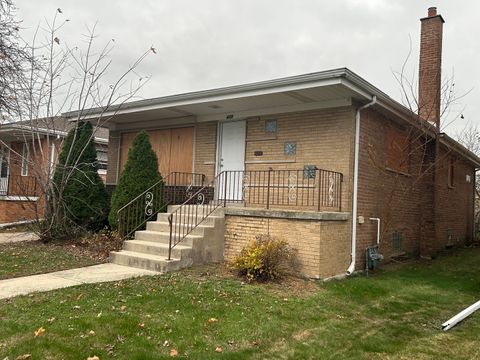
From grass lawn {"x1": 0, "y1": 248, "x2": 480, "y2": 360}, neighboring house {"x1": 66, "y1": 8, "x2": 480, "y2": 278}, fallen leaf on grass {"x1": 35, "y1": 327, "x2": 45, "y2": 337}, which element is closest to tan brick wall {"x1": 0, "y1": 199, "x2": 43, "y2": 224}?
neighboring house {"x1": 66, "y1": 8, "x2": 480, "y2": 278}

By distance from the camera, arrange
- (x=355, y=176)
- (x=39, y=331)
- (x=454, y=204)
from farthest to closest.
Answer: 1. (x=454, y=204)
2. (x=355, y=176)
3. (x=39, y=331)

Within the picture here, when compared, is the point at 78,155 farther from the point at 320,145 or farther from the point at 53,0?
the point at 320,145

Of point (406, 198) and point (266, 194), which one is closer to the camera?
point (266, 194)

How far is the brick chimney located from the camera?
1155 centimetres

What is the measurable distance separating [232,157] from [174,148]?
6.67ft

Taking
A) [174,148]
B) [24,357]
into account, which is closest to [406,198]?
[174,148]

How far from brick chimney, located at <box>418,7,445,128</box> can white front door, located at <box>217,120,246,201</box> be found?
499 cm

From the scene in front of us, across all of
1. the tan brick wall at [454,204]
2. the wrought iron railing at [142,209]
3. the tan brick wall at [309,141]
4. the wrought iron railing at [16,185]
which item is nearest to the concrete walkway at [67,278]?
the wrought iron railing at [142,209]

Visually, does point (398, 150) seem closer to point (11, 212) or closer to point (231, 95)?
point (231, 95)

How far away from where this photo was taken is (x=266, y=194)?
9508 mm

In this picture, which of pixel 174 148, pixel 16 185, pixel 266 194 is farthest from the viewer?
pixel 16 185

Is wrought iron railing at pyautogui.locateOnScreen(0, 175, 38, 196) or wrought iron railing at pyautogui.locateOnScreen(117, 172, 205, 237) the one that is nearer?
wrought iron railing at pyautogui.locateOnScreen(117, 172, 205, 237)

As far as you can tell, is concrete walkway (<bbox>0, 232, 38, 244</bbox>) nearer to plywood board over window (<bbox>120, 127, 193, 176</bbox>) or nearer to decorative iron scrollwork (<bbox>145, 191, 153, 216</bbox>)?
decorative iron scrollwork (<bbox>145, 191, 153, 216</bbox>)

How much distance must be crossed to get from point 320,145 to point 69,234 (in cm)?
617
